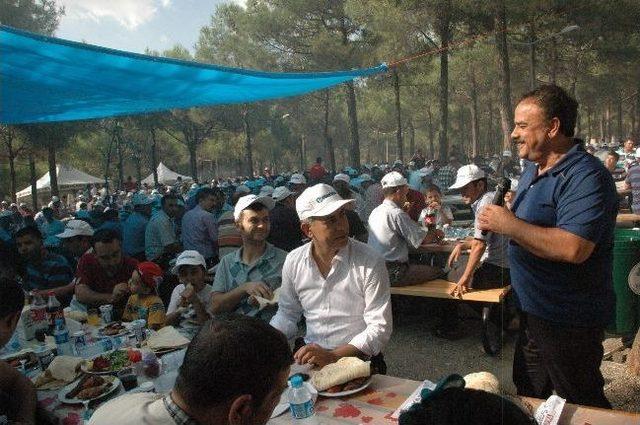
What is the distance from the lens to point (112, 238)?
4.53 m

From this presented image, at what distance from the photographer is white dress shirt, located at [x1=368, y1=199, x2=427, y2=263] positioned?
511 cm

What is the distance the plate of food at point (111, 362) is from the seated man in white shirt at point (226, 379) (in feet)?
5.14

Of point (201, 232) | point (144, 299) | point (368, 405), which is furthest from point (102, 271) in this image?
point (368, 405)

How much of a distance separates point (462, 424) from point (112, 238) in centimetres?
433

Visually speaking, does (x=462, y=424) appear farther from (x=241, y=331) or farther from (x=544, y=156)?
(x=544, y=156)

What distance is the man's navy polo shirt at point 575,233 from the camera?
1.96 metres

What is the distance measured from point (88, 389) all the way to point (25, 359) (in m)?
0.96

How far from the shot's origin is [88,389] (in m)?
2.47

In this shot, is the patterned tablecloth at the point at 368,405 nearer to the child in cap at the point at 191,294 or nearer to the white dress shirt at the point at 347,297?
the white dress shirt at the point at 347,297

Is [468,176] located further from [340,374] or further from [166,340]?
[166,340]

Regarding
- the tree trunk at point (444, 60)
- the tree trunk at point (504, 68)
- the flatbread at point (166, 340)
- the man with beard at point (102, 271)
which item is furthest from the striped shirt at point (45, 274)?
the tree trunk at point (444, 60)

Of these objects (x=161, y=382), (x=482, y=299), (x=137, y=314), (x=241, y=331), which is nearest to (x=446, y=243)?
(x=482, y=299)

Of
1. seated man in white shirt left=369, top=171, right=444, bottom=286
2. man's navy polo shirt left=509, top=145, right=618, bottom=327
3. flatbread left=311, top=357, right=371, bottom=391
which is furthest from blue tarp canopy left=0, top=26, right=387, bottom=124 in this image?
man's navy polo shirt left=509, top=145, right=618, bottom=327

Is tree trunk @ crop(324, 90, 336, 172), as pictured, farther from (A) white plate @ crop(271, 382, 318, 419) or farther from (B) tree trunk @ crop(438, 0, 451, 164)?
(A) white plate @ crop(271, 382, 318, 419)
